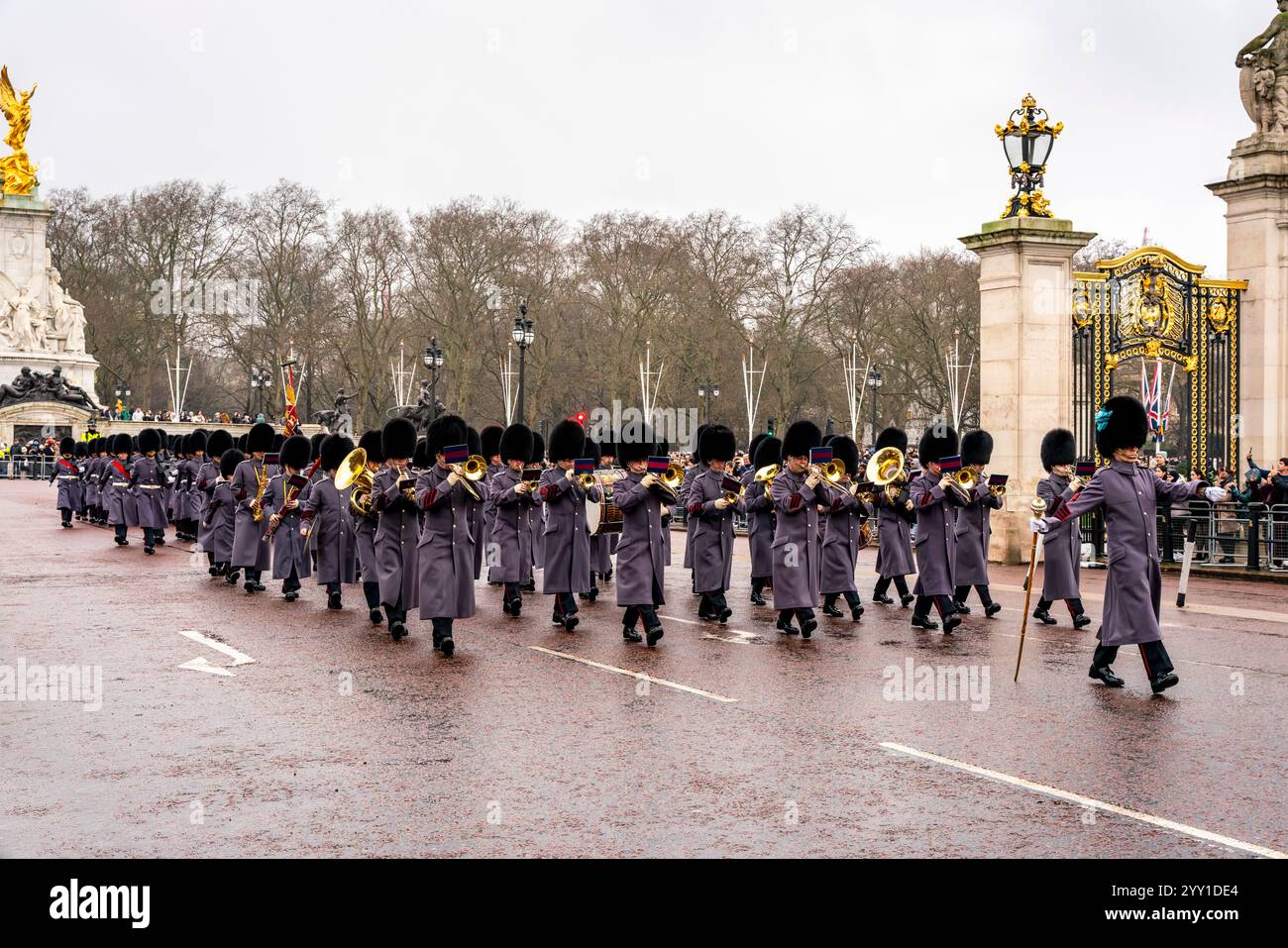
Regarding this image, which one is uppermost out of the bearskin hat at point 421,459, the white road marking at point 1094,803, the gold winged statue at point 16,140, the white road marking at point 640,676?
the gold winged statue at point 16,140

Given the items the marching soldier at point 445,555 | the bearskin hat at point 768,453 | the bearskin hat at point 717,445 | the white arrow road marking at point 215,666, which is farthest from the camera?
the bearskin hat at point 768,453

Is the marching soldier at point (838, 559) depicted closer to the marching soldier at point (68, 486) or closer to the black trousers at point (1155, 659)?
the black trousers at point (1155, 659)

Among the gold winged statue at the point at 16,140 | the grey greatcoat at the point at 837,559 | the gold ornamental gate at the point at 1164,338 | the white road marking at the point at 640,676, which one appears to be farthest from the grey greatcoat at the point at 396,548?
the gold winged statue at the point at 16,140

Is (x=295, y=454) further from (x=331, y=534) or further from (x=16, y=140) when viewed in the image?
(x=16, y=140)

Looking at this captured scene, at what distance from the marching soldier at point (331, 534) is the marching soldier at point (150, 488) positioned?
7805 millimetres

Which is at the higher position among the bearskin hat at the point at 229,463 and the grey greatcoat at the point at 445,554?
→ the bearskin hat at the point at 229,463

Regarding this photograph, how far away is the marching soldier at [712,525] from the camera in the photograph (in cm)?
1279

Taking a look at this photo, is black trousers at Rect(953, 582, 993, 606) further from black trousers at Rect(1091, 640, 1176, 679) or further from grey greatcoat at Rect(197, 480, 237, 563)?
→ grey greatcoat at Rect(197, 480, 237, 563)

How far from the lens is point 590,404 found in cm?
6912

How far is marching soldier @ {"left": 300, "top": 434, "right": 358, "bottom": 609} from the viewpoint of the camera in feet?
44.9

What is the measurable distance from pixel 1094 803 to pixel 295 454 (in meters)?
11.3

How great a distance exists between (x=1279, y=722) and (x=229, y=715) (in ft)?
19.1

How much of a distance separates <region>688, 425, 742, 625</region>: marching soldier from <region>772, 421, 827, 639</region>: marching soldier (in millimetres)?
740

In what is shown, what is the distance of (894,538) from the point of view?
13617mm
